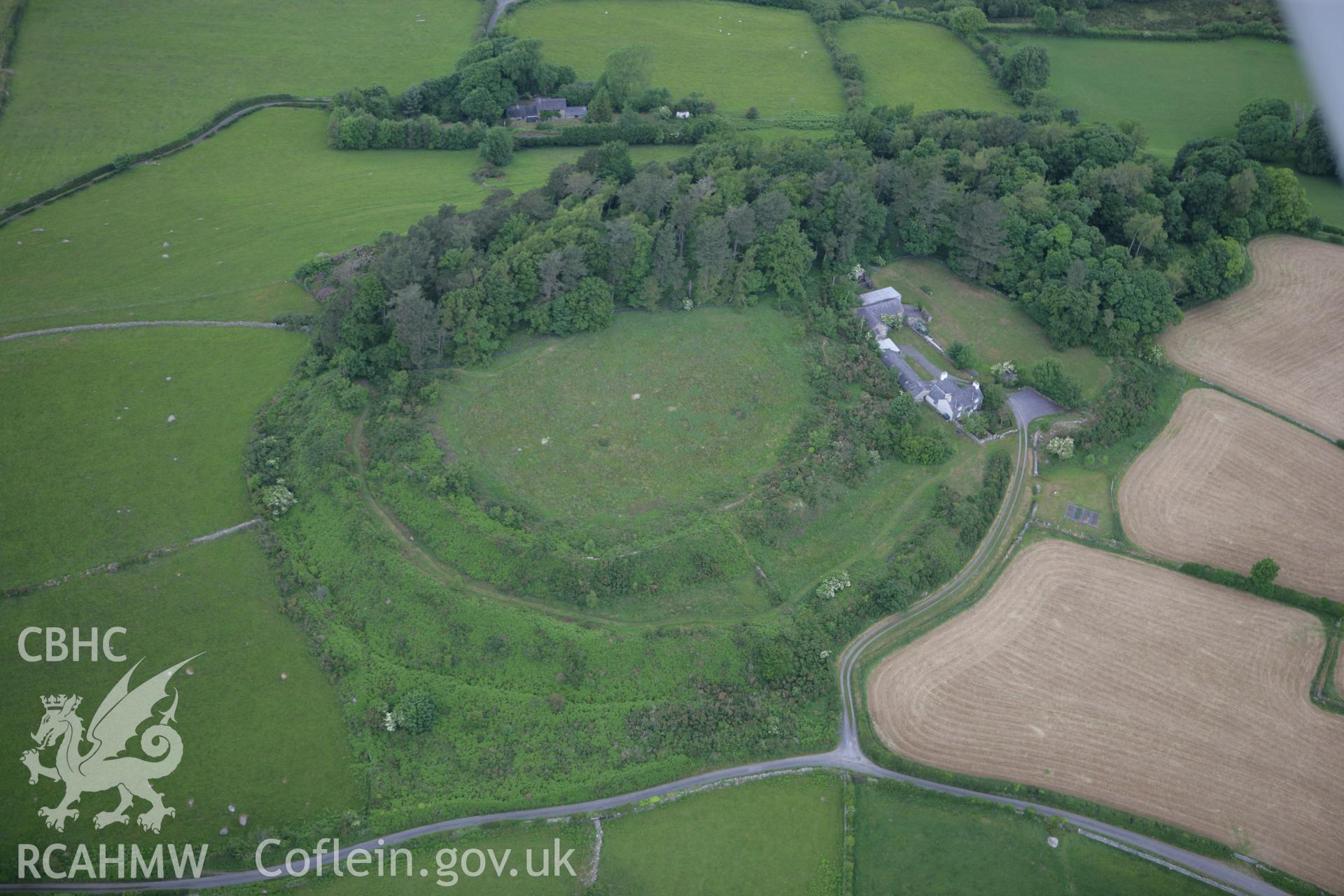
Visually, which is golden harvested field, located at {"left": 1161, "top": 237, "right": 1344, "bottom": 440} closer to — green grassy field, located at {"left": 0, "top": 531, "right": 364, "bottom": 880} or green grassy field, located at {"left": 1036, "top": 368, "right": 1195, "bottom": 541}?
green grassy field, located at {"left": 1036, "top": 368, "right": 1195, "bottom": 541}

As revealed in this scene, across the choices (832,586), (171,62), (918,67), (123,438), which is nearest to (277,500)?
(123,438)

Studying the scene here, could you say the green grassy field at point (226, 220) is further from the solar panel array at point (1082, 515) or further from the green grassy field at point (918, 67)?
the solar panel array at point (1082, 515)

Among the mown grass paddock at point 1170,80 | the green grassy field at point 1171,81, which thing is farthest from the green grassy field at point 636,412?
the mown grass paddock at point 1170,80

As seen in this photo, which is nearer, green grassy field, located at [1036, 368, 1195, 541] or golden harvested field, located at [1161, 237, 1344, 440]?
green grassy field, located at [1036, 368, 1195, 541]

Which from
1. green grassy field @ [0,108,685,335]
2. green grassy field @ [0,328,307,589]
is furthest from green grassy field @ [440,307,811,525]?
green grassy field @ [0,108,685,335]

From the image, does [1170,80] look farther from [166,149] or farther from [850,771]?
[166,149]

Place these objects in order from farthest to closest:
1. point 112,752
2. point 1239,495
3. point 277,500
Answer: point 1239,495 → point 277,500 → point 112,752

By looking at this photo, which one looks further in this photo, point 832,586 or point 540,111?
point 540,111
